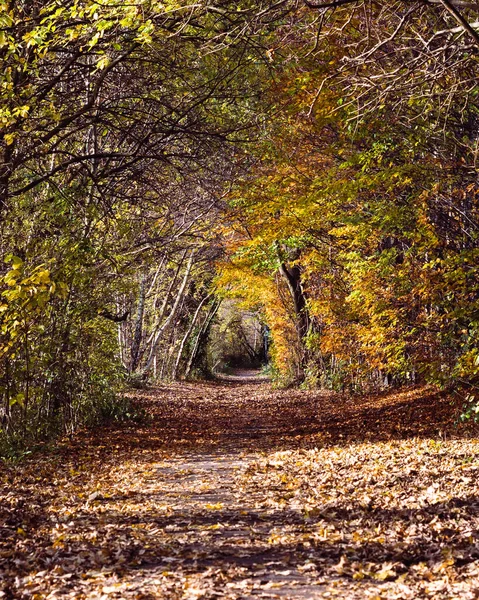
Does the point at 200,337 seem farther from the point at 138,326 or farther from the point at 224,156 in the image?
the point at 224,156

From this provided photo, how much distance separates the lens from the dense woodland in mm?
7250

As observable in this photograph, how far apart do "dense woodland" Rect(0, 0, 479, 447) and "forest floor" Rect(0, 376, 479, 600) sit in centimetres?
115

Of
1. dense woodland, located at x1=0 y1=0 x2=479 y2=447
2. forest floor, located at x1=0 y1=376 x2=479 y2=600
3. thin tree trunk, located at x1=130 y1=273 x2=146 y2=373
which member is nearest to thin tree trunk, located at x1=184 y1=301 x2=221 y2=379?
thin tree trunk, located at x1=130 y1=273 x2=146 y2=373

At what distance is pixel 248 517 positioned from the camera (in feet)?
20.8

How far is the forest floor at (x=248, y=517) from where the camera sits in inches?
180

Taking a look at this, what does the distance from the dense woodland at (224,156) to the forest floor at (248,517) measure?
115 centimetres

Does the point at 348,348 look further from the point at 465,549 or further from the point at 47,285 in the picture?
the point at 465,549

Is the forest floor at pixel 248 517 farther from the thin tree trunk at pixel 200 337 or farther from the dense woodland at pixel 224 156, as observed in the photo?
the thin tree trunk at pixel 200 337

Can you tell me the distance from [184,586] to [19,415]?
19.8ft

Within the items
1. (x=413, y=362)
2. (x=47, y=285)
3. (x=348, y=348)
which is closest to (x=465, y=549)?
(x=47, y=285)

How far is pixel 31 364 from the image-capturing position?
360 inches

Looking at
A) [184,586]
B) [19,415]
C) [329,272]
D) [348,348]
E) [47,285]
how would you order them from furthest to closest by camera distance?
[329,272] → [348,348] → [19,415] → [47,285] → [184,586]

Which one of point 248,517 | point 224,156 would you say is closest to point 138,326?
point 224,156

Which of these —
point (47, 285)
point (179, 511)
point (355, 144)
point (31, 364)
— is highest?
point (355, 144)
